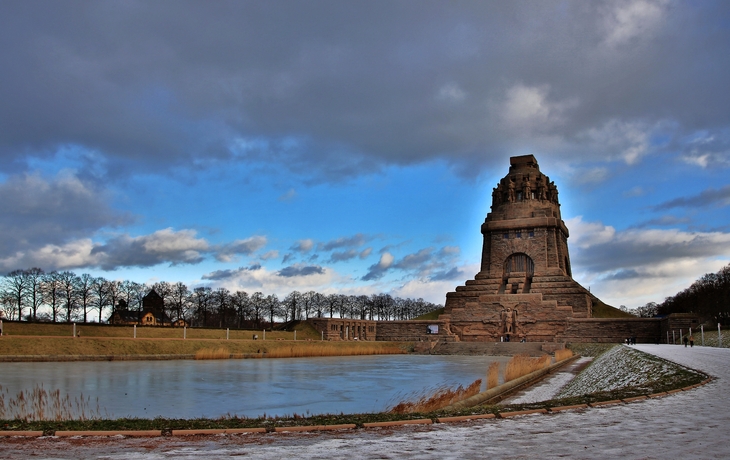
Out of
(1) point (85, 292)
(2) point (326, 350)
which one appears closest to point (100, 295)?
(1) point (85, 292)

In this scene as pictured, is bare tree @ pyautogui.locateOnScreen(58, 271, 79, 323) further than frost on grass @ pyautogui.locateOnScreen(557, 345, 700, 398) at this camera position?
Yes

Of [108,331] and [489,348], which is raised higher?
[108,331]

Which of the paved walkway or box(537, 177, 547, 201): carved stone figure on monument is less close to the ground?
box(537, 177, 547, 201): carved stone figure on monument

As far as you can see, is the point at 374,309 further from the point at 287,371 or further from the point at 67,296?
the point at 287,371

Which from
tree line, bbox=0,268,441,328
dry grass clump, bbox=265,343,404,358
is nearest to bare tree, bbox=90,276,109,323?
tree line, bbox=0,268,441,328

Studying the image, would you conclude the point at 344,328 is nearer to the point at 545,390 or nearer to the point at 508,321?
the point at 508,321

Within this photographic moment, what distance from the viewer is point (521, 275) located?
68688 millimetres

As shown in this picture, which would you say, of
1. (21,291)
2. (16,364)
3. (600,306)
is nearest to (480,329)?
(600,306)

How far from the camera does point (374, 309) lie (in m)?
104

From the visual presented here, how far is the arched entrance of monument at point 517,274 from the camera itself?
2657 inches

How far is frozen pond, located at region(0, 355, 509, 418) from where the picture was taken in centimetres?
1558

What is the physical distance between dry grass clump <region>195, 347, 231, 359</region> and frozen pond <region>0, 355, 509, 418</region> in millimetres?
5358

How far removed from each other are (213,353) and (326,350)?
10.7 meters

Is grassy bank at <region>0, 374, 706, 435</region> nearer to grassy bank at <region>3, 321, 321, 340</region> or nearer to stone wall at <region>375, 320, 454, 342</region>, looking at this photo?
grassy bank at <region>3, 321, 321, 340</region>
